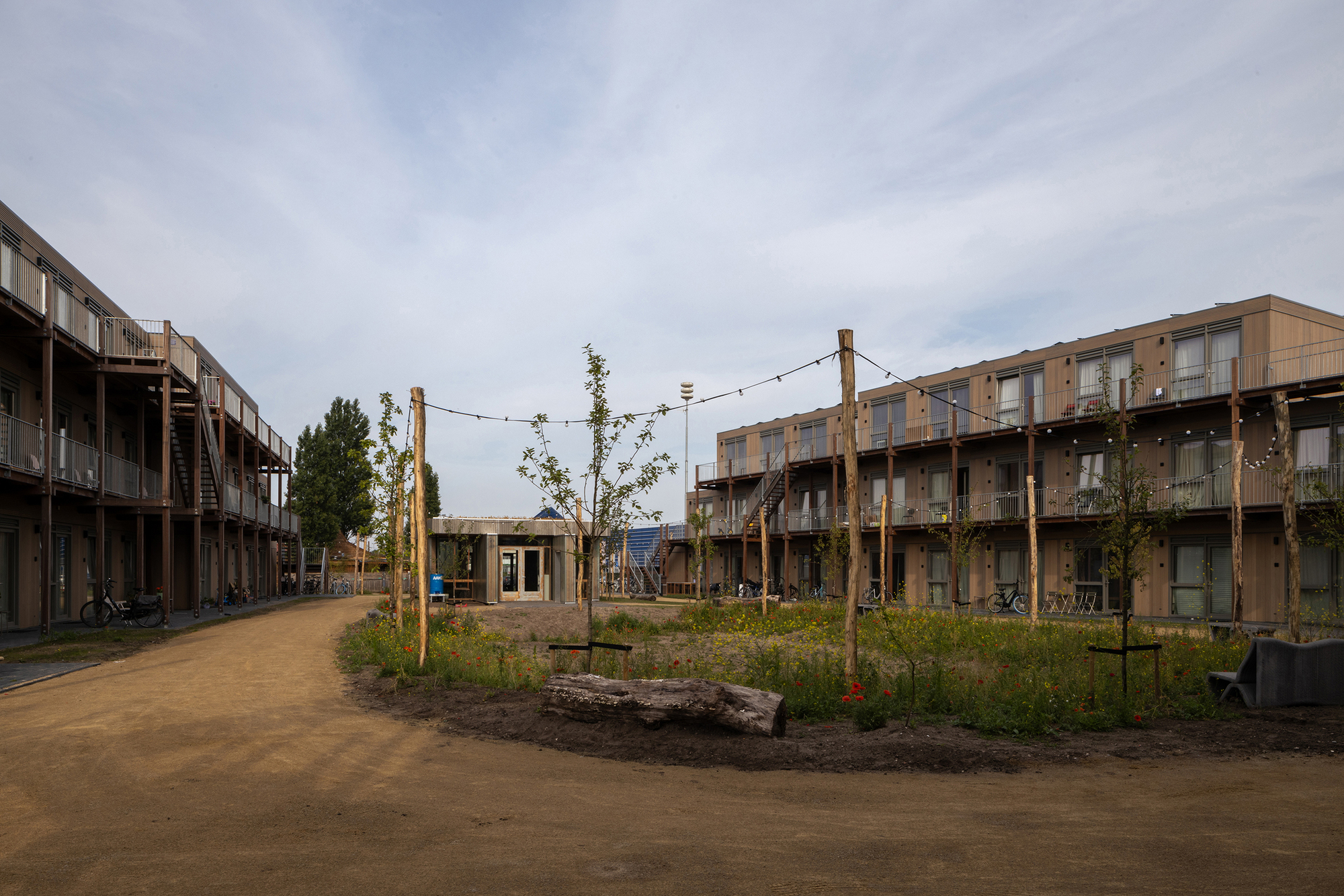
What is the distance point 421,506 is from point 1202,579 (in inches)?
850

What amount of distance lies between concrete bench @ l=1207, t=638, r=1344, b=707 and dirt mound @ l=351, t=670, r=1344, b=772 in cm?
24

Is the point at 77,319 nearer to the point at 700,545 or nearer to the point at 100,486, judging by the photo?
the point at 100,486

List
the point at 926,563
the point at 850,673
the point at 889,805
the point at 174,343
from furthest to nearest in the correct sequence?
the point at 926,563
the point at 174,343
the point at 850,673
the point at 889,805

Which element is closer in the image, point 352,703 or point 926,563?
point 352,703

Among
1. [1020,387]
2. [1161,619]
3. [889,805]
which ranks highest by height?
[1020,387]

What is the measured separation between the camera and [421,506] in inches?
527

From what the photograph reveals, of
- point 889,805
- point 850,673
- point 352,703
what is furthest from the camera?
point 352,703

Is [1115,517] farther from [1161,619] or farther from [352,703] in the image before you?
[1161,619]

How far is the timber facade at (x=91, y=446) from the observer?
18.4 m

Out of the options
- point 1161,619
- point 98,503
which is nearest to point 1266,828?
point 1161,619

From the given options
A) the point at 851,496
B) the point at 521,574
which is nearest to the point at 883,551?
the point at 521,574

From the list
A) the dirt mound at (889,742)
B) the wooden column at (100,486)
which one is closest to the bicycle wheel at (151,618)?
the wooden column at (100,486)

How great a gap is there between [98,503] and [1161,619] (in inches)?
1040

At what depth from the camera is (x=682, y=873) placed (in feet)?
16.0
